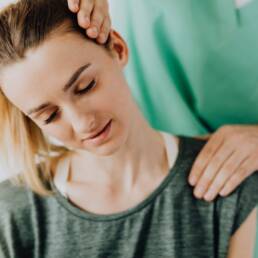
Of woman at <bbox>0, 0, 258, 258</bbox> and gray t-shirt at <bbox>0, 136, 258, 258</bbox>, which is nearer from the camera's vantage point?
woman at <bbox>0, 0, 258, 258</bbox>

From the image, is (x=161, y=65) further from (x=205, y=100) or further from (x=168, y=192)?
(x=168, y=192)

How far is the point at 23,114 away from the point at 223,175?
1.39ft

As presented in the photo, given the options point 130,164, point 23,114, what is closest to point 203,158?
point 130,164

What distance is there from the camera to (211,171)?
0.87 meters

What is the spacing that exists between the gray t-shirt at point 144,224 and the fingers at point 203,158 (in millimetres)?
19

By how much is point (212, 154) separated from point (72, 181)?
1.02 feet

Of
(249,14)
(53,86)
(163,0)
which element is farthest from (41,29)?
(249,14)

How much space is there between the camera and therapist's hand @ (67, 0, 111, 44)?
77cm

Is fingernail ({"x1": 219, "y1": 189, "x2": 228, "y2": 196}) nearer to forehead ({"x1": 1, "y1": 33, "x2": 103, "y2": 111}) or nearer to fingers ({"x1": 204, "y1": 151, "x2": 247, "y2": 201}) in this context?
fingers ({"x1": 204, "y1": 151, "x2": 247, "y2": 201})

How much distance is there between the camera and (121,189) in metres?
0.95

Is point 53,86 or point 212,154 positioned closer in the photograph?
point 53,86

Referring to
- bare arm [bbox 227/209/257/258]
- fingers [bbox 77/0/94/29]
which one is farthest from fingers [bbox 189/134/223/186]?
fingers [bbox 77/0/94/29]

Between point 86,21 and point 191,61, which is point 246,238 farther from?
point 86,21

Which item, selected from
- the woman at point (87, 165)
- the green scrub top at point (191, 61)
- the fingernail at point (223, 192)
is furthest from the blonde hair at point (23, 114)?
the fingernail at point (223, 192)
